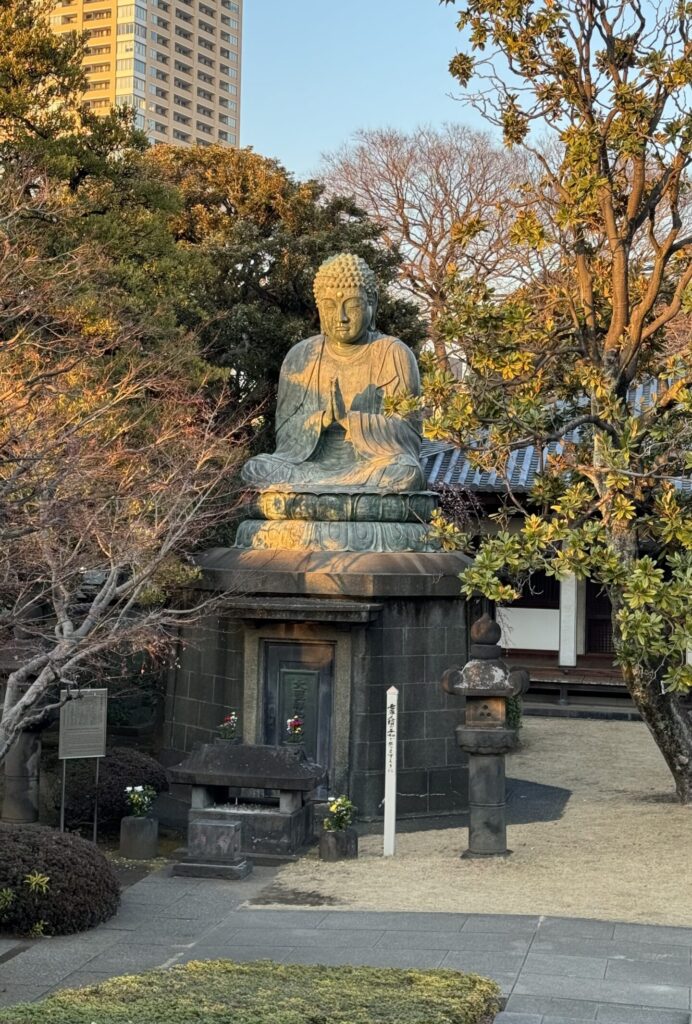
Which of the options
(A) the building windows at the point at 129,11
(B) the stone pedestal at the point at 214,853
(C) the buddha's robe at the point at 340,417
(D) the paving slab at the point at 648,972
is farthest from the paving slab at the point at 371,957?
(A) the building windows at the point at 129,11

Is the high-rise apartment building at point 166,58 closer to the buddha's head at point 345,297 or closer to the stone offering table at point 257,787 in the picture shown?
the buddha's head at point 345,297

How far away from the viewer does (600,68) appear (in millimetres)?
14406

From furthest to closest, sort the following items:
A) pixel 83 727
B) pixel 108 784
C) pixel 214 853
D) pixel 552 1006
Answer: pixel 108 784, pixel 83 727, pixel 214 853, pixel 552 1006

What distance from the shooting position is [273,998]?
6.58m

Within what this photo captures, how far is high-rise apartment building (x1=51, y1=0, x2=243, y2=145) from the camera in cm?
7162

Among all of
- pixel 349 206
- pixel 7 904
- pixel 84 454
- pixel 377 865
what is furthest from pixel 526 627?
pixel 7 904

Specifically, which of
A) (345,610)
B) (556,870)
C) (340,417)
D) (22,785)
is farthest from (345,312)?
(556,870)

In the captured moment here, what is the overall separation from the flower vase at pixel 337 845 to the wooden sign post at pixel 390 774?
36cm

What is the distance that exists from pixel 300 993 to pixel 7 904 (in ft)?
12.1

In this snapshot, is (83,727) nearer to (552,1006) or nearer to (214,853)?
(214,853)

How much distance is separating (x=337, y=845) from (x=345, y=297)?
6789 mm

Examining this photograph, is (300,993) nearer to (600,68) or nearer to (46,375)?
(46,375)

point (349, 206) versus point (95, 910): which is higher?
point (349, 206)

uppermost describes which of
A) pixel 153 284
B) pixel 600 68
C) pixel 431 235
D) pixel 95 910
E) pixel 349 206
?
pixel 431 235
